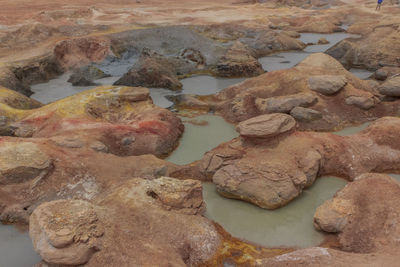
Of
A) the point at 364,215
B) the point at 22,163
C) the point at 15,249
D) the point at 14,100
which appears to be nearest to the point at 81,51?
the point at 14,100

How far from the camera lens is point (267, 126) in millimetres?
7043

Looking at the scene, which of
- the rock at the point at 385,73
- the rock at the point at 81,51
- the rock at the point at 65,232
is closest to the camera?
the rock at the point at 65,232

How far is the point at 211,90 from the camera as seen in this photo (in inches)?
514

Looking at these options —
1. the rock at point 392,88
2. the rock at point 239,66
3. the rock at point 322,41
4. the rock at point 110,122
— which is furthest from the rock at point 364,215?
the rock at point 322,41

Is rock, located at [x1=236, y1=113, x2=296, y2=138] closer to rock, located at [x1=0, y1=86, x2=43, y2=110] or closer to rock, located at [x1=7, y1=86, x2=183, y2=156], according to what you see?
rock, located at [x1=7, y1=86, x2=183, y2=156]

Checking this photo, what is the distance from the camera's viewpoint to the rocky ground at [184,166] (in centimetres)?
455

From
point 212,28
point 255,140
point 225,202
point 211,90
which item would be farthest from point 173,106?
point 212,28

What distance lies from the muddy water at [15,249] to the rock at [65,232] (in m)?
0.96

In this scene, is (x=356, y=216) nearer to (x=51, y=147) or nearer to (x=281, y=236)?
(x=281, y=236)

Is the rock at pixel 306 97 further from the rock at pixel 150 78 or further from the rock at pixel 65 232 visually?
the rock at pixel 65 232

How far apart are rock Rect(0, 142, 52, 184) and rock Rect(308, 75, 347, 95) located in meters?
7.79

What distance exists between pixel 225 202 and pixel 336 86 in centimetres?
580

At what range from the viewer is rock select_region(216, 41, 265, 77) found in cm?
1460

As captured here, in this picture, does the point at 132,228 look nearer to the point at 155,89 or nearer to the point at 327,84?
the point at 327,84
